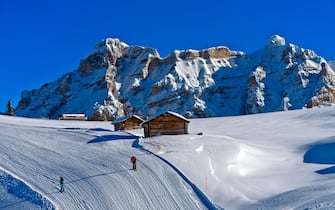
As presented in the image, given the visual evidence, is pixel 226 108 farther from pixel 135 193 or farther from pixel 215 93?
pixel 135 193

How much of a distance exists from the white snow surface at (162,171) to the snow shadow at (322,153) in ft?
0.22

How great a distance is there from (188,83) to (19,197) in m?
146

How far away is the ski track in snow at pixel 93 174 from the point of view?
2430cm

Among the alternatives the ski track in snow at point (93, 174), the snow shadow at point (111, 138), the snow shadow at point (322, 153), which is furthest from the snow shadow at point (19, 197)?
the snow shadow at point (322, 153)

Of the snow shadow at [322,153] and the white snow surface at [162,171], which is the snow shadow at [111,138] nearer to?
the white snow surface at [162,171]

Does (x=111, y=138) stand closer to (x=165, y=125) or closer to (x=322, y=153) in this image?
(x=165, y=125)

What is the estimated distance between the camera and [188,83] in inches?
6698

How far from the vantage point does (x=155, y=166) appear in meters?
28.7

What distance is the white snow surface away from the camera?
24.0m

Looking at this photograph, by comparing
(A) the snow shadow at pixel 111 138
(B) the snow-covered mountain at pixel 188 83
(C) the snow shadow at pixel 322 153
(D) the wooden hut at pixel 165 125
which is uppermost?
(B) the snow-covered mountain at pixel 188 83

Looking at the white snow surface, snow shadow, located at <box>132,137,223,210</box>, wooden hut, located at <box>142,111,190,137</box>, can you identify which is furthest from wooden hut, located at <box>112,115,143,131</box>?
snow shadow, located at <box>132,137,223,210</box>

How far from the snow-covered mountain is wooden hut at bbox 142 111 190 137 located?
108345 millimetres

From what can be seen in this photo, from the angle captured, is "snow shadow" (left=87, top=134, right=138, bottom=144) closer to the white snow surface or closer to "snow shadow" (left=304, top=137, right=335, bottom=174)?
the white snow surface

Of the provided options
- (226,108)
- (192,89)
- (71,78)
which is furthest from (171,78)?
(71,78)
